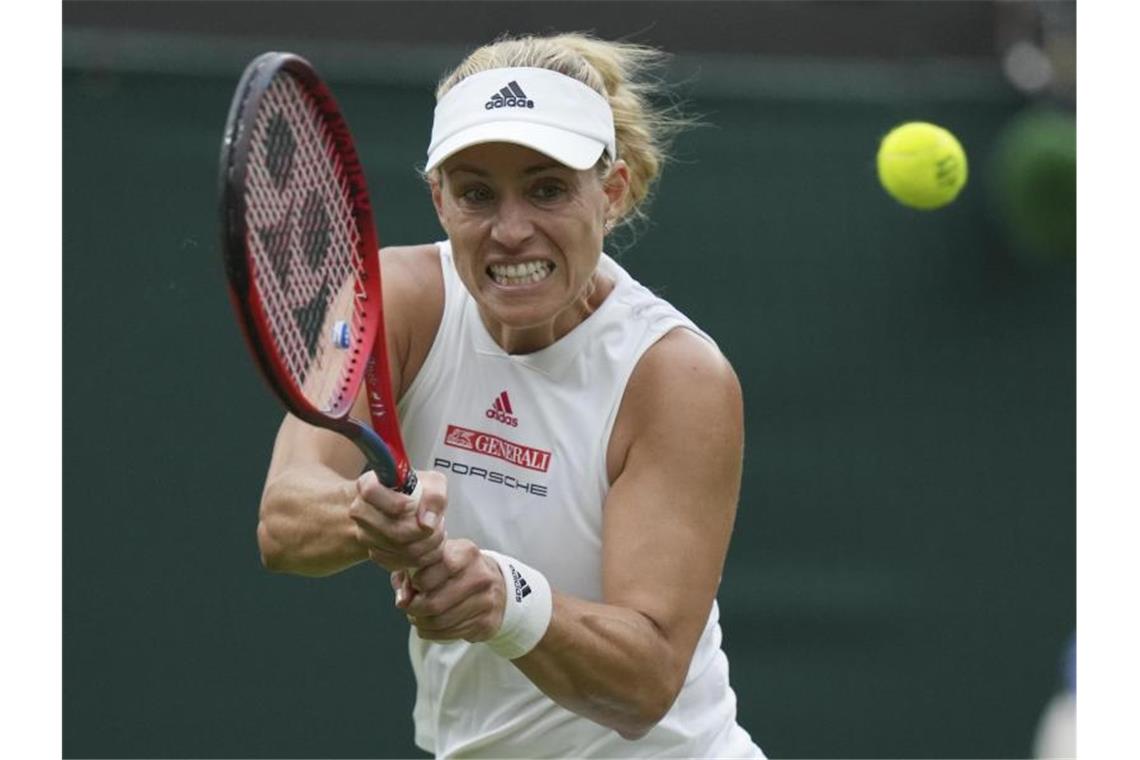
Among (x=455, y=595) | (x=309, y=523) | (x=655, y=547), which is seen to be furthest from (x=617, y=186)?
(x=455, y=595)

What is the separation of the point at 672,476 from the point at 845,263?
2128 millimetres

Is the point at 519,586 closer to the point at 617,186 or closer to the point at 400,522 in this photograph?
the point at 400,522

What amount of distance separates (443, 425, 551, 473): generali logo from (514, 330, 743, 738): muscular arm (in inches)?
4.2

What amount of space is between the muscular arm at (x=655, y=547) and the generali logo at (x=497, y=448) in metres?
0.11

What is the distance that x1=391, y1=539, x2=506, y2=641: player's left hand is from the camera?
6.34ft

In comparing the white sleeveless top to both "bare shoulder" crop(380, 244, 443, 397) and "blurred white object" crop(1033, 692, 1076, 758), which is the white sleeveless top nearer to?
"bare shoulder" crop(380, 244, 443, 397)

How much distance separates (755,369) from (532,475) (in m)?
1.91

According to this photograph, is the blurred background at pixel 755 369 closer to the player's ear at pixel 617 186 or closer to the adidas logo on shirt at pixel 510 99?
the player's ear at pixel 617 186

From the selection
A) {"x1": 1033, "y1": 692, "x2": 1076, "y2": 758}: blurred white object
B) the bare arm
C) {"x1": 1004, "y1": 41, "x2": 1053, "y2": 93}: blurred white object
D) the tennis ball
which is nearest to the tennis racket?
the bare arm

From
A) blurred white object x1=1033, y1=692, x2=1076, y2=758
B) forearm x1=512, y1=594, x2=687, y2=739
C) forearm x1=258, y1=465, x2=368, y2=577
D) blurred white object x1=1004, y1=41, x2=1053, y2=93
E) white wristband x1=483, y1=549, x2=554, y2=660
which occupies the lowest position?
blurred white object x1=1033, y1=692, x2=1076, y2=758

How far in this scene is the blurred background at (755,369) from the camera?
4133mm

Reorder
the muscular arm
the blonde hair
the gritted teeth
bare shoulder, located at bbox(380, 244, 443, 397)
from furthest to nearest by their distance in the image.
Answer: bare shoulder, located at bbox(380, 244, 443, 397), the blonde hair, the gritted teeth, the muscular arm

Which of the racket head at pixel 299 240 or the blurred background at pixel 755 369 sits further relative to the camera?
the blurred background at pixel 755 369

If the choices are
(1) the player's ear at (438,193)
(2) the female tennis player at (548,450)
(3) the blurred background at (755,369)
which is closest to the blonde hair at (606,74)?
(2) the female tennis player at (548,450)
